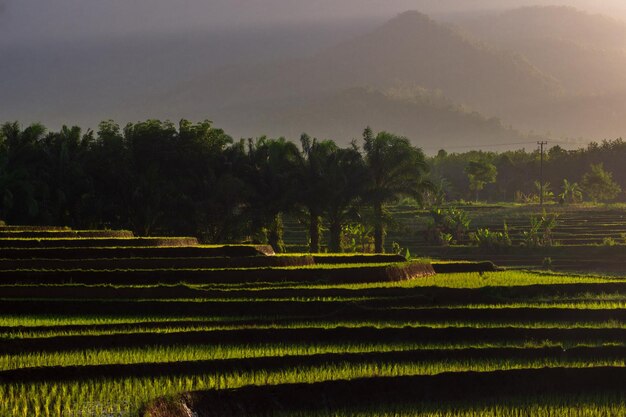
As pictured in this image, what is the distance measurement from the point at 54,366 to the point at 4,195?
34637mm

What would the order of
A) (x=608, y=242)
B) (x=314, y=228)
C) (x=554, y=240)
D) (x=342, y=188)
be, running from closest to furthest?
(x=342, y=188)
(x=314, y=228)
(x=608, y=242)
(x=554, y=240)

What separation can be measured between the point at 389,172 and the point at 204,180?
10377mm

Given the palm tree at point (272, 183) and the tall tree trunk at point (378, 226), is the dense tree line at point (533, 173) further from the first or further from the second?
the palm tree at point (272, 183)

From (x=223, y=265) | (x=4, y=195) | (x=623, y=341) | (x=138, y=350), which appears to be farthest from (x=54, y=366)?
(x=4, y=195)

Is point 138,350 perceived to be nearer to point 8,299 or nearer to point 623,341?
point 8,299

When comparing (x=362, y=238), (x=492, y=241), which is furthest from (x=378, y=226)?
(x=492, y=241)

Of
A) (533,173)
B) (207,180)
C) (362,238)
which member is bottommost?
(362,238)

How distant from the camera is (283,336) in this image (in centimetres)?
2061

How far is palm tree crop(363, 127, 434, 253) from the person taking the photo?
55.3m

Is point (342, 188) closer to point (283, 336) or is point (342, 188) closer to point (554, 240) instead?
point (554, 240)

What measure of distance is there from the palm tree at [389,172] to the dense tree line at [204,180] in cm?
6

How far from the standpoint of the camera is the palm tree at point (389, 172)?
55281 millimetres

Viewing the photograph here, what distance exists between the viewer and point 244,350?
19031 millimetres

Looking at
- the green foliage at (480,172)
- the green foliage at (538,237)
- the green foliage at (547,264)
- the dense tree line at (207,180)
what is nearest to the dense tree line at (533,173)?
the green foliage at (480,172)
